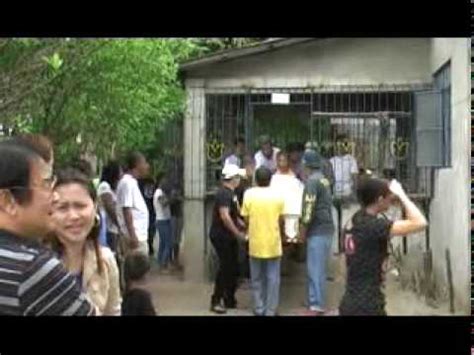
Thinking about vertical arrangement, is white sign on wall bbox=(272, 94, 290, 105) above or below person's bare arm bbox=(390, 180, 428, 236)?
above

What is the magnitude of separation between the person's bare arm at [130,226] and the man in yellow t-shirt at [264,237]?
3.62ft

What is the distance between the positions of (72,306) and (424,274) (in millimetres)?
7210

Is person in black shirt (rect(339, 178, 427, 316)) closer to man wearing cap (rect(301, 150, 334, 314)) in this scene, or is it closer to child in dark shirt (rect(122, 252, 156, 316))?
child in dark shirt (rect(122, 252, 156, 316))

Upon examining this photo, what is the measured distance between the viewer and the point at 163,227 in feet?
37.5

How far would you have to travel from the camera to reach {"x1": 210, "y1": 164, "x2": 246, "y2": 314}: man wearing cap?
8.73 meters

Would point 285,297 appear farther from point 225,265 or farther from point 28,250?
point 28,250

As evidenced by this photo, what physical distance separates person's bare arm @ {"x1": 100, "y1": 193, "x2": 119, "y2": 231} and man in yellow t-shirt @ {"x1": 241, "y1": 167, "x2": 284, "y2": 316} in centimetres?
126

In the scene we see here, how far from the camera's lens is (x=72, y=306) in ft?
8.32

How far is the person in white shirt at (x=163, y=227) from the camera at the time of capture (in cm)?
1134

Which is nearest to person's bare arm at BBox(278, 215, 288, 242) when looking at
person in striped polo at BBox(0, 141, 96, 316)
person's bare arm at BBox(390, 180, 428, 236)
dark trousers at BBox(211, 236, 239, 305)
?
dark trousers at BBox(211, 236, 239, 305)

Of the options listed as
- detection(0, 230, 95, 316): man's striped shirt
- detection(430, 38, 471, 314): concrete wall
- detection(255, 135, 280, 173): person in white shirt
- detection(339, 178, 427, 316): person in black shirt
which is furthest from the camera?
detection(255, 135, 280, 173): person in white shirt

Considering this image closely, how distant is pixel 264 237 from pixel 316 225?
1.66 ft

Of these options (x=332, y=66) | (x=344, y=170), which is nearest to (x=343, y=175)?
(x=344, y=170)
